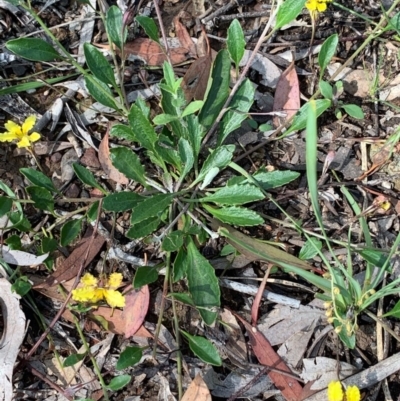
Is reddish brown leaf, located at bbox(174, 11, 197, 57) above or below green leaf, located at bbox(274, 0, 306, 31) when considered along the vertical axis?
below

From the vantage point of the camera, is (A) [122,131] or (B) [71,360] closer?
(B) [71,360]

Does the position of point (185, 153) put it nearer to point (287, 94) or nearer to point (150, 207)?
point (150, 207)

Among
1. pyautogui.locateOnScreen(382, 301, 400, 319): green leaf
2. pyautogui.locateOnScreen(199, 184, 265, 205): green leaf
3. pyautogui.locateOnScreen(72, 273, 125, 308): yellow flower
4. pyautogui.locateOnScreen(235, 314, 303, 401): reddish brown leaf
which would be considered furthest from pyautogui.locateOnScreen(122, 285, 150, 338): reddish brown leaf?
pyautogui.locateOnScreen(382, 301, 400, 319): green leaf

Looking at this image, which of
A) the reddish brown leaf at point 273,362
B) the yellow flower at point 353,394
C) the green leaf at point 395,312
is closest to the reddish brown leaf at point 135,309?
the reddish brown leaf at point 273,362

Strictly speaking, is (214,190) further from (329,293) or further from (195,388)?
(195,388)

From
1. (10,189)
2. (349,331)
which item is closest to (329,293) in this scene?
(349,331)

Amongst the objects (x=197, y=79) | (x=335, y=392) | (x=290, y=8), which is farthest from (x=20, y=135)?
(x=335, y=392)

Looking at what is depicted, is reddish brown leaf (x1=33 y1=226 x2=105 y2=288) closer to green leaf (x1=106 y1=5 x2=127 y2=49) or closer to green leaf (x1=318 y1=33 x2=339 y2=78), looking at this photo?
green leaf (x1=106 y1=5 x2=127 y2=49)

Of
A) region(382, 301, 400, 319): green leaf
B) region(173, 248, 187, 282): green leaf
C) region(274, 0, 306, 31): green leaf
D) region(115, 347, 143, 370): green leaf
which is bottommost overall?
region(115, 347, 143, 370): green leaf
